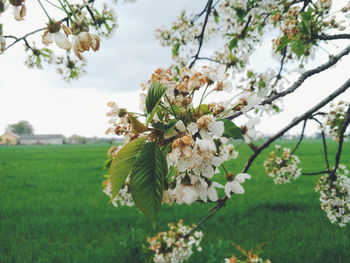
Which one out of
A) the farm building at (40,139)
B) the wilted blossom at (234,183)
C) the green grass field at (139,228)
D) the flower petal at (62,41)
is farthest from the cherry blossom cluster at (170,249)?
the farm building at (40,139)

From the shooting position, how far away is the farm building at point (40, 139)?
85.4 m

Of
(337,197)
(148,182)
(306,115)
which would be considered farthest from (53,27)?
(337,197)

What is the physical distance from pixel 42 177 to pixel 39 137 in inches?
3420

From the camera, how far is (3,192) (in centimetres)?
800

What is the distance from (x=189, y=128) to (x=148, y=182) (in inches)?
6.6

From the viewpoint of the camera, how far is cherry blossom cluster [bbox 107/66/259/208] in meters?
0.72

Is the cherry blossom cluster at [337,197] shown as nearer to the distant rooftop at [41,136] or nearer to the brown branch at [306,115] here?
the brown branch at [306,115]

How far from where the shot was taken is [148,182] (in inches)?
27.0

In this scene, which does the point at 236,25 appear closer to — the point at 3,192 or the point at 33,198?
the point at 33,198

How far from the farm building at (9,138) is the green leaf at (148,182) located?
85190mm

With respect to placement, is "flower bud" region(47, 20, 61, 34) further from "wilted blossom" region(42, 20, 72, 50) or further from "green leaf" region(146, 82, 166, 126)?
"green leaf" region(146, 82, 166, 126)

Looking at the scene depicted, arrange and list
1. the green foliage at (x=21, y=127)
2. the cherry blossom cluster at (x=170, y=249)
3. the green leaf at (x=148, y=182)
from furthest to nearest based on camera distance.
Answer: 1. the green foliage at (x=21, y=127)
2. the cherry blossom cluster at (x=170, y=249)
3. the green leaf at (x=148, y=182)

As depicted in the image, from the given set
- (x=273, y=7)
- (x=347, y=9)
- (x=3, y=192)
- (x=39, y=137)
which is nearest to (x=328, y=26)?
(x=347, y=9)

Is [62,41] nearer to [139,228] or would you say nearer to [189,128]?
[189,128]
